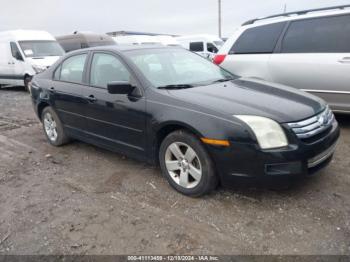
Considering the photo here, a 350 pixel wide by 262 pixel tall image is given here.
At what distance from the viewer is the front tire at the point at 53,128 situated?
5.00 meters

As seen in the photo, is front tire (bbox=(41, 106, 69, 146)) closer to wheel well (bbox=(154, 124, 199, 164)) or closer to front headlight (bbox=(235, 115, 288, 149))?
wheel well (bbox=(154, 124, 199, 164))

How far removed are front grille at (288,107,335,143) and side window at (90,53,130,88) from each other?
6.26 ft

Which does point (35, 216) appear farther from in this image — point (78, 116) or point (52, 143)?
point (52, 143)

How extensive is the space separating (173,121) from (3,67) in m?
11.3

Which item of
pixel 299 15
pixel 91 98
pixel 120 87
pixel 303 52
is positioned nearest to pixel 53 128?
pixel 91 98

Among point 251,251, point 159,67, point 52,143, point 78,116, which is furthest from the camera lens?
point 52,143

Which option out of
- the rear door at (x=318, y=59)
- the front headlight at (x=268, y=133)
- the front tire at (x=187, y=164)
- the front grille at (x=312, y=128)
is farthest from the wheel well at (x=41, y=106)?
the front grille at (x=312, y=128)

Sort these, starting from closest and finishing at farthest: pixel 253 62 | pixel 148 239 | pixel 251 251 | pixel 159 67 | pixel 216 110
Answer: pixel 251 251 → pixel 148 239 → pixel 216 110 → pixel 159 67 → pixel 253 62

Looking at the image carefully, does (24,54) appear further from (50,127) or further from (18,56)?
(50,127)

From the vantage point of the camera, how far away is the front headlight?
282cm

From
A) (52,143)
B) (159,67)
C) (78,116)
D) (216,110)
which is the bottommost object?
(52,143)

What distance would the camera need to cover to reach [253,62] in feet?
18.5

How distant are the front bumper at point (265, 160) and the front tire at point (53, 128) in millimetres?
2883

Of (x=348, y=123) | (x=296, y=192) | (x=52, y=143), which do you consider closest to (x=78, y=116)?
(x=52, y=143)
